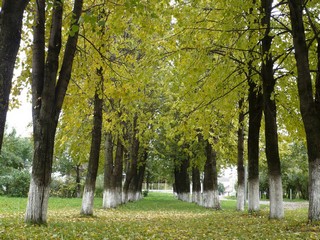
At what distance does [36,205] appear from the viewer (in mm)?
9781

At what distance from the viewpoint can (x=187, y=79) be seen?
14.1 meters

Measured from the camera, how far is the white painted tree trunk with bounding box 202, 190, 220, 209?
23.8 metres

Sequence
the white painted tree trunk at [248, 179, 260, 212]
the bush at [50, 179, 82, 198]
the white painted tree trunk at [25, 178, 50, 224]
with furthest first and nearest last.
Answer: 1. the bush at [50, 179, 82, 198]
2. the white painted tree trunk at [248, 179, 260, 212]
3. the white painted tree trunk at [25, 178, 50, 224]

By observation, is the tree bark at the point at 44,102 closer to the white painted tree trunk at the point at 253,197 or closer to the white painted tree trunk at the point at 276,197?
the white painted tree trunk at the point at 276,197

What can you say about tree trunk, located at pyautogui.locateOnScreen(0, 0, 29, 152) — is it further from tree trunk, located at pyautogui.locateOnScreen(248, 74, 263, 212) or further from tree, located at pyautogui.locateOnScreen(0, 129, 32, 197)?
tree, located at pyautogui.locateOnScreen(0, 129, 32, 197)

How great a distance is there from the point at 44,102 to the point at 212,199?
652 inches

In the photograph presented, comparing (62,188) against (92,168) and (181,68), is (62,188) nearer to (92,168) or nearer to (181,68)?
(92,168)

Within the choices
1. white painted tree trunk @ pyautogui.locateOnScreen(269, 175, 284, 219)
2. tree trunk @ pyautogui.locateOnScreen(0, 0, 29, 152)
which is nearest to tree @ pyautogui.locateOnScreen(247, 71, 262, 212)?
white painted tree trunk @ pyautogui.locateOnScreen(269, 175, 284, 219)

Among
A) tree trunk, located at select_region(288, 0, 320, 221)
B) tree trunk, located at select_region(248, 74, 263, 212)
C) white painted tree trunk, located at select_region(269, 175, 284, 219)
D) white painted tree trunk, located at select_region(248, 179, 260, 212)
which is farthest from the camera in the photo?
white painted tree trunk, located at select_region(248, 179, 260, 212)

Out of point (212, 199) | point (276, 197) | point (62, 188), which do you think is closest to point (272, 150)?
point (276, 197)

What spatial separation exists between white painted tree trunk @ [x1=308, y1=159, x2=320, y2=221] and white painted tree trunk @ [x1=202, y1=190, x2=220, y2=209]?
45.7ft

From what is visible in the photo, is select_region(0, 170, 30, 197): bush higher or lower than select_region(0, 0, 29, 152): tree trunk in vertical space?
lower

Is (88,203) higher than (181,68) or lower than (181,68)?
lower

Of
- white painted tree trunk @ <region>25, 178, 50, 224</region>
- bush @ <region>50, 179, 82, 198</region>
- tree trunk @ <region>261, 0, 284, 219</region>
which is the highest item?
tree trunk @ <region>261, 0, 284, 219</region>
